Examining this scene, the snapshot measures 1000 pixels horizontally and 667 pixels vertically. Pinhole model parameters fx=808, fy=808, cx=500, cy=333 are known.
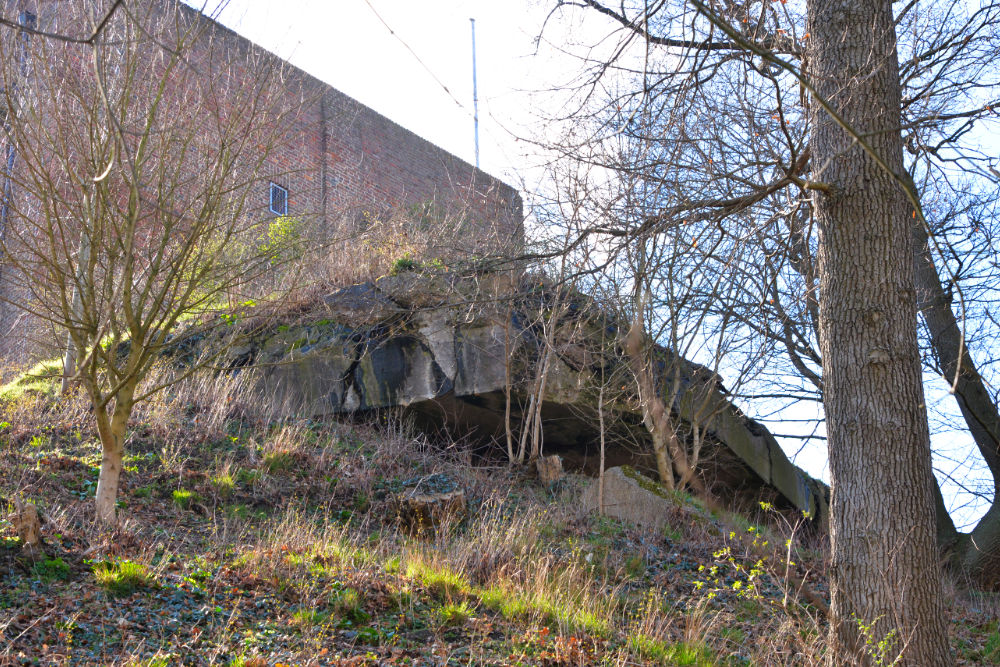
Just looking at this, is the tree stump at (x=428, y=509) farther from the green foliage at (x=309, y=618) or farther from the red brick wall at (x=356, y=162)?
the red brick wall at (x=356, y=162)

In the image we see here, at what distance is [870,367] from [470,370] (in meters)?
6.35

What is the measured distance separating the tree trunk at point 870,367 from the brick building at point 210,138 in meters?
3.20

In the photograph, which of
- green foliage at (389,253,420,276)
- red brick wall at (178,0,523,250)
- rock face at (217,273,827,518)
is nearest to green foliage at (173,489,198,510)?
rock face at (217,273,827,518)

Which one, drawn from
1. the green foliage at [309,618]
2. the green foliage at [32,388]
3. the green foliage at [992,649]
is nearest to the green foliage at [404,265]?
the green foliage at [32,388]

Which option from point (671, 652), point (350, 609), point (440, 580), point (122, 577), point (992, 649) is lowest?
point (992, 649)

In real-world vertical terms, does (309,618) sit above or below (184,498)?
below

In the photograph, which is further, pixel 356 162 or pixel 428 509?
pixel 356 162

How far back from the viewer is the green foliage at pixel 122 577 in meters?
4.86

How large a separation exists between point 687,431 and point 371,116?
14.4m

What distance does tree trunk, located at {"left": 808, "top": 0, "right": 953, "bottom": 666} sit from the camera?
434cm

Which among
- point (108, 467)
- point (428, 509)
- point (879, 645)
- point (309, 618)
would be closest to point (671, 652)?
point (879, 645)

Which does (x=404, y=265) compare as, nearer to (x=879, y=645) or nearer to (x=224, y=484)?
(x=224, y=484)

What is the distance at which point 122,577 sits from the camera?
4910 millimetres

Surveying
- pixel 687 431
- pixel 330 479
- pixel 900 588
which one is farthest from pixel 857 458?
pixel 687 431
